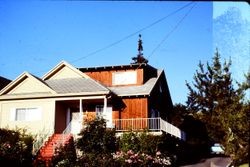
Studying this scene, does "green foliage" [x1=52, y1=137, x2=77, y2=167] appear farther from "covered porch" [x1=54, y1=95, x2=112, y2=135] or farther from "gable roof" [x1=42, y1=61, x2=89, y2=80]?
"gable roof" [x1=42, y1=61, x2=89, y2=80]

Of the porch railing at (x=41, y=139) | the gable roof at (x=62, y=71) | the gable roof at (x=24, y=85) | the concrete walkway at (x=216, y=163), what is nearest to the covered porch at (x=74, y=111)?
the porch railing at (x=41, y=139)

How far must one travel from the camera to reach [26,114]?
31.8 metres

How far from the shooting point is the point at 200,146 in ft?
121

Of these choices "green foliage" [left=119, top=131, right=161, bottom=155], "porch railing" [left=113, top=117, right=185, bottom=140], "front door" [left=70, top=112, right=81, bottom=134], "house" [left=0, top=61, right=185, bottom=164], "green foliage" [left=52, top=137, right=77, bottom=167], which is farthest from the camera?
"front door" [left=70, top=112, right=81, bottom=134]

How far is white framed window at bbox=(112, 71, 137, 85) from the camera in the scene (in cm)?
3378

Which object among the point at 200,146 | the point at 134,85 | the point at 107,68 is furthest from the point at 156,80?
the point at 200,146

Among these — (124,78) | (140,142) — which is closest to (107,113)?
(124,78)

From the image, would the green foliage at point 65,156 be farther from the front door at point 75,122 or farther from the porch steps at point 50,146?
the front door at point 75,122

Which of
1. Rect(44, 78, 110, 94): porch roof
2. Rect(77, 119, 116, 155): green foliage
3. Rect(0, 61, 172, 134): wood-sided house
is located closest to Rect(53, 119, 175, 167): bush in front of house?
Rect(77, 119, 116, 155): green foliage

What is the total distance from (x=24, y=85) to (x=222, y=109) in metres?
17.2

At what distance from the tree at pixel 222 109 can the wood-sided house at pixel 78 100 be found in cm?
396

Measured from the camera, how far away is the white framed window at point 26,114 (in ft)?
104

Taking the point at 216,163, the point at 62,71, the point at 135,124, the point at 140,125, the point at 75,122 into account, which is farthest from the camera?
the point at 62,71

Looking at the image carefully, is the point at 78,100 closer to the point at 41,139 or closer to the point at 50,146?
the point at 41,139
